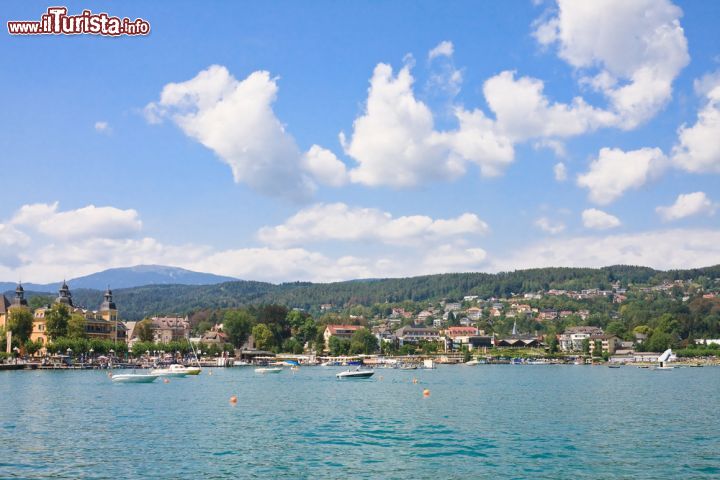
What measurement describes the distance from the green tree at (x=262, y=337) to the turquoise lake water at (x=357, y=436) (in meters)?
120

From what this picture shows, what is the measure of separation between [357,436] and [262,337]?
5936 inches

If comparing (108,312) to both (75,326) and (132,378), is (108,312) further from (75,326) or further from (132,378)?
(132,378)

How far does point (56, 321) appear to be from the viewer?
443 ft

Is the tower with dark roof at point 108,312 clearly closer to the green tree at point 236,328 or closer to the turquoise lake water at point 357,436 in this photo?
the green tree at point 236,328

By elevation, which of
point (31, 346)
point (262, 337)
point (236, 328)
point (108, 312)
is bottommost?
point (262, 337)

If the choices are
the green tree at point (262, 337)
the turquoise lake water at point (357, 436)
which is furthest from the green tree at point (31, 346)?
the turquoise lake water at point (357, 436)

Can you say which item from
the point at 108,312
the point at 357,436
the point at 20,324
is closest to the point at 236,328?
the point at 108,312

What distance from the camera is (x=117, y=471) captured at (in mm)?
29547

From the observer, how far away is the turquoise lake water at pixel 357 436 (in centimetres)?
3031

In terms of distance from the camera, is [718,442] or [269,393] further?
[269,393]

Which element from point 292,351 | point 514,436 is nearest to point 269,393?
point 514,436

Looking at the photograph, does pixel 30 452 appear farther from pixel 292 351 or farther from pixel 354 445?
pixel 292 351

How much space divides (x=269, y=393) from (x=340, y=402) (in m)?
12.7

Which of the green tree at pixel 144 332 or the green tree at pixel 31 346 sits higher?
the green tree at pixel 144 332
